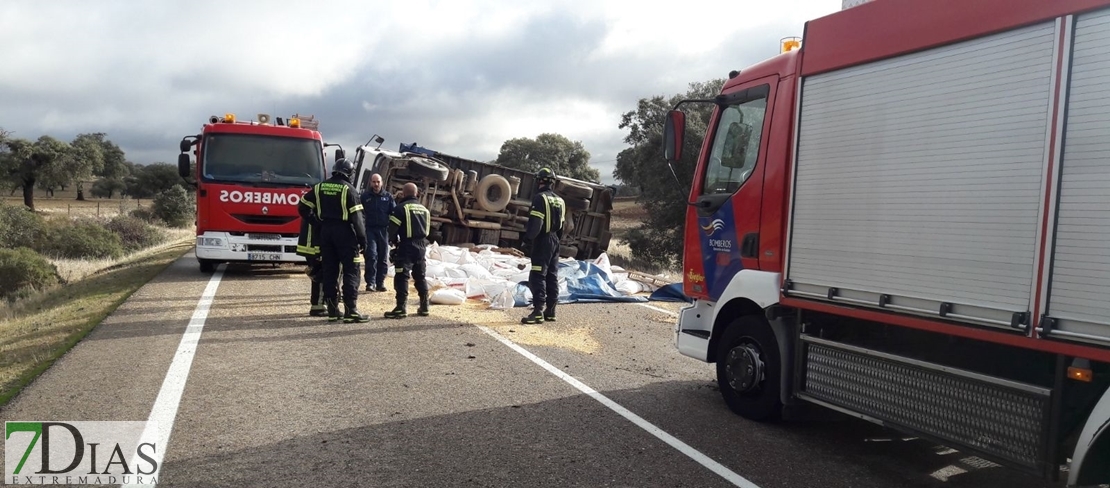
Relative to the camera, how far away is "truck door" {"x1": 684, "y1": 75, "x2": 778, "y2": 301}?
534 centimetres

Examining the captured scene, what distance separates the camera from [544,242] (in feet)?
30.7

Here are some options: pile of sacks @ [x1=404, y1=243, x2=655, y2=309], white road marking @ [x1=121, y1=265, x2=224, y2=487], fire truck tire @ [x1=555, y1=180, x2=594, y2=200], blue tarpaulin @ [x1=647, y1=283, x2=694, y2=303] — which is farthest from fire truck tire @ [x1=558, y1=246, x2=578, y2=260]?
white road marking @ [x1=121, y1=265, x2=224, y2=487]

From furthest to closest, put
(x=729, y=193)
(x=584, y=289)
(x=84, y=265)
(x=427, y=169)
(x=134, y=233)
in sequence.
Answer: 1. (x=134, y=233)
2. (x=84, y=265)
3. (x=427, y=169)
4. (x=584, y=289)
5. (x=729, y=193)

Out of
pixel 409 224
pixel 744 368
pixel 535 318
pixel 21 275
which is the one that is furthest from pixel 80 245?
pixel 744 368

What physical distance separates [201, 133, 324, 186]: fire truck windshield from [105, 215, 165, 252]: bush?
63.5 ft

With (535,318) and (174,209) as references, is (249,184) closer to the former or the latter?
(535,318)

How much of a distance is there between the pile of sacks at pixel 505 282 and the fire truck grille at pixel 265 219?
8.28 ft

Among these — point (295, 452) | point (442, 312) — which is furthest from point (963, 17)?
point (442, 312)

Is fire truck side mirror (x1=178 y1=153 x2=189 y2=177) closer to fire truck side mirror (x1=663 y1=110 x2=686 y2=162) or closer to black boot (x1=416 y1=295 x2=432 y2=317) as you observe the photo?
black boot (x1=416 y1=295 x2=432 y2=317)

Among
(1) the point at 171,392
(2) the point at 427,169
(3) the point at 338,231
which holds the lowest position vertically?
(1) the point at 171,392

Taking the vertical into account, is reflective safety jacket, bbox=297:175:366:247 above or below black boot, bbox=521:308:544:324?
above

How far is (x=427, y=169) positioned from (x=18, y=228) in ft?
62.5

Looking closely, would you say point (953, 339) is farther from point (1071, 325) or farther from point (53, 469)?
point (53, 469)

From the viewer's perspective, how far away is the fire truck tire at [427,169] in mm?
15875
